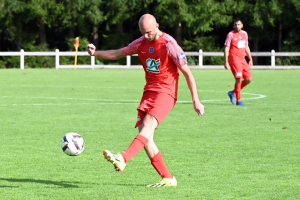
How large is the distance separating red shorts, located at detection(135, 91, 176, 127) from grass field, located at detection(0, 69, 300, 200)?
77 centimetres

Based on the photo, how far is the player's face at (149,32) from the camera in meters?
8.22

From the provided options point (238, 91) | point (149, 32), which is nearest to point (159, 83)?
point (149, 32)

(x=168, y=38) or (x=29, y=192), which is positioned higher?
(x=168, y=38)

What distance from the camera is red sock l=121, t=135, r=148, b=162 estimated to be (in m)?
8.05

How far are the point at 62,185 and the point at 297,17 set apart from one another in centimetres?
4488

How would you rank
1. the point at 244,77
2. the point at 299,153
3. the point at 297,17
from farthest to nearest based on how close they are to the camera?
1. the point at 297,17
2. the point at 244,77
3. the point at 299,153

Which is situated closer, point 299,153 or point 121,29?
point 299,153

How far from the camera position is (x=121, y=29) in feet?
180

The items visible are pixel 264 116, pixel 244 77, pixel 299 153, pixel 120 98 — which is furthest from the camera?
pixel 120 98

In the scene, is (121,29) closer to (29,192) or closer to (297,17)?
(297,17)

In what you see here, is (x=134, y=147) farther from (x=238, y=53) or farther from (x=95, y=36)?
(x=95, y=36)

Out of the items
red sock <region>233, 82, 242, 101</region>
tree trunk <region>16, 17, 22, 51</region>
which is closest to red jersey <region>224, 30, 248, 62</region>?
red sock <region>233, 82, 242, 101</region>

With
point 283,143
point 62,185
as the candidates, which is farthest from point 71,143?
point 283,143

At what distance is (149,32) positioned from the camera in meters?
8.30
